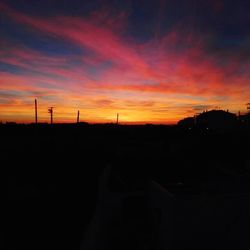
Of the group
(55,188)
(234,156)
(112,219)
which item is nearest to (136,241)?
(112,219)

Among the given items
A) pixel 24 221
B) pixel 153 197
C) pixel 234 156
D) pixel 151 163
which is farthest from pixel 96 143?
pixel 153 197

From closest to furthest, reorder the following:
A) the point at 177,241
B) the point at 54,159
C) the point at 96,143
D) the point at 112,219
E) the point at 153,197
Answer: the point at 177,241 < the point at 153,197 < the point at 112,219 < the point at 54,159 < the point at 96,143

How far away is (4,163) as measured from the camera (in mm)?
13148

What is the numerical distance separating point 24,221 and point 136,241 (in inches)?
135

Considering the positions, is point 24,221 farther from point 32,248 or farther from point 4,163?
point 4,163

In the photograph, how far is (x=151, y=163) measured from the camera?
13.5 metres

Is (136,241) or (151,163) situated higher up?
(151,163)

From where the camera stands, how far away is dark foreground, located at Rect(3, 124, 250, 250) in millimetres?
7430

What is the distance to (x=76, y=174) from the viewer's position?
40.8 ft

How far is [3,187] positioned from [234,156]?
484 inches

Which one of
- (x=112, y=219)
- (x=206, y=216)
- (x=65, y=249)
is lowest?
(x=65, y=249)

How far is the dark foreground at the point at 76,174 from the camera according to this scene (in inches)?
293

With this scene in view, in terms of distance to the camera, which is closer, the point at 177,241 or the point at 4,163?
the point at 177,241

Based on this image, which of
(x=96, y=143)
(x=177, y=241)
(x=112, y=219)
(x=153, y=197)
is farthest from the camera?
(x=96, y=143)
